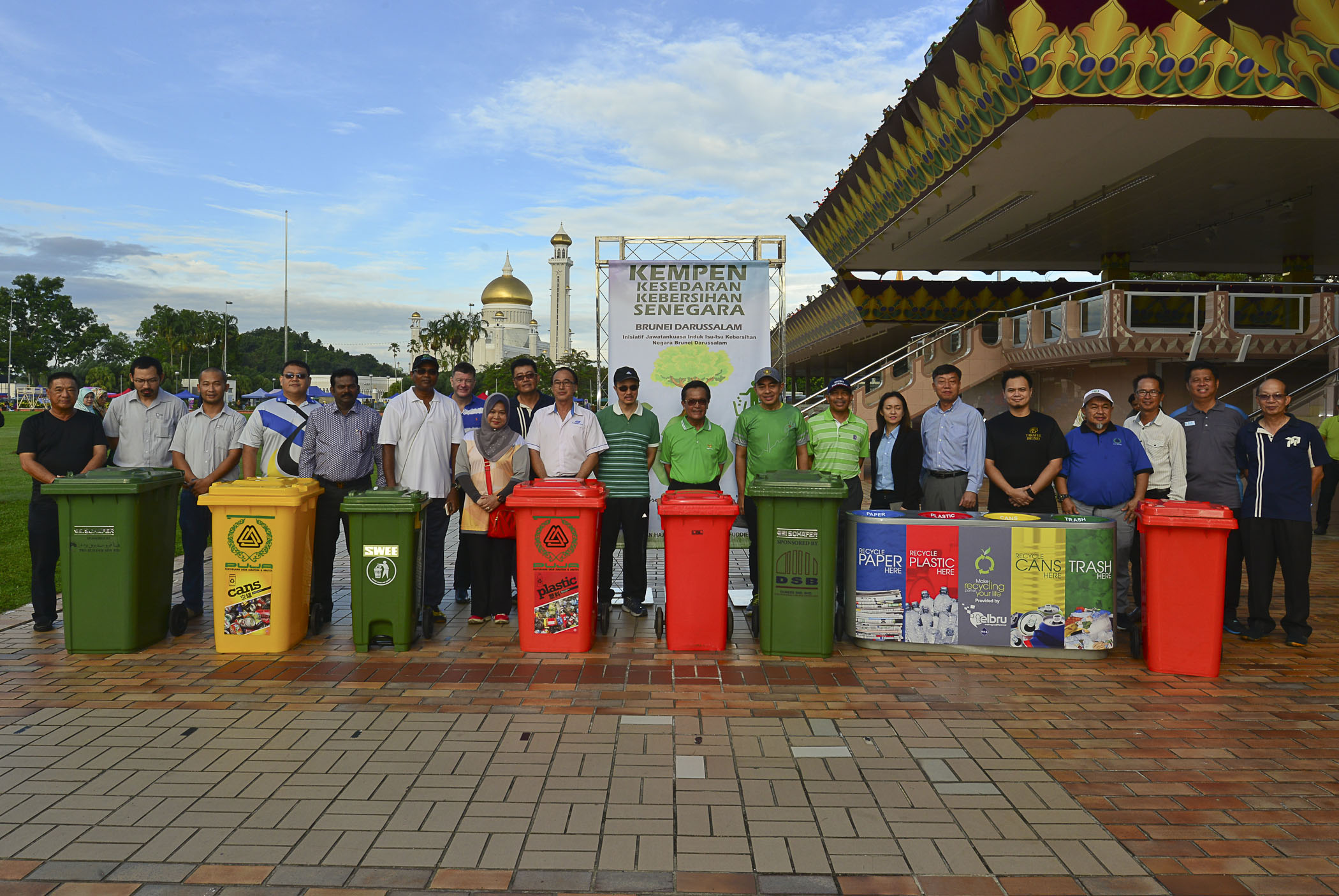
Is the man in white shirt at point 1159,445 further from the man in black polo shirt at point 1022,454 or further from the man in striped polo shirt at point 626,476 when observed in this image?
the man in striped polo shirt at point 626,476

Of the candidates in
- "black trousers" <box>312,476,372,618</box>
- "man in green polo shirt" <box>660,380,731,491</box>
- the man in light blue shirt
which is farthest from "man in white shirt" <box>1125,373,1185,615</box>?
"black trousers" <box>312,476,372,618</box>

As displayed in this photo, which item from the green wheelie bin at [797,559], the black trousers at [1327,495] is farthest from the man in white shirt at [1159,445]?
the black trousers at [1327,495]

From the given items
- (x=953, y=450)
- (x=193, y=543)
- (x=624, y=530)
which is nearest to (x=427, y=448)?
(x=624, y=530)

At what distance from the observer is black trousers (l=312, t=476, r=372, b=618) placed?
602 cm

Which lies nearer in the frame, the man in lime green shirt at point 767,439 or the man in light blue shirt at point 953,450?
the man in light blue shirt at point 953,450

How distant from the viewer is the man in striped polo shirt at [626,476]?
6.25 metres

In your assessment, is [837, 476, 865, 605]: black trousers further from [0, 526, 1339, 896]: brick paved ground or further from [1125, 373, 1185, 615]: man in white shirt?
[1125, 373, 1185, 615]: man in white shirt

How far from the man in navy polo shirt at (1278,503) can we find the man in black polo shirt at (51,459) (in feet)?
26.7

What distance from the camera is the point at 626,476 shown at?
6293 mm

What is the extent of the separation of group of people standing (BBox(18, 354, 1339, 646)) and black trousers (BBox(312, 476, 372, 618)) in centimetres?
1

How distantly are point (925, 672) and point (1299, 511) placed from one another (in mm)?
2909

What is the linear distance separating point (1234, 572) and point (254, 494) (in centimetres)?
687

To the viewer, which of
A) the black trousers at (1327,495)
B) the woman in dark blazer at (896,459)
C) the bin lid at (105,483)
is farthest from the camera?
the black trousers at (1327,495)

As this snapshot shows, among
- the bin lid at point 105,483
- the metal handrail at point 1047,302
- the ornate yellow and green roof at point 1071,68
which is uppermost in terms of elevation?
the ornate yellow and green roof at point 1071,68
